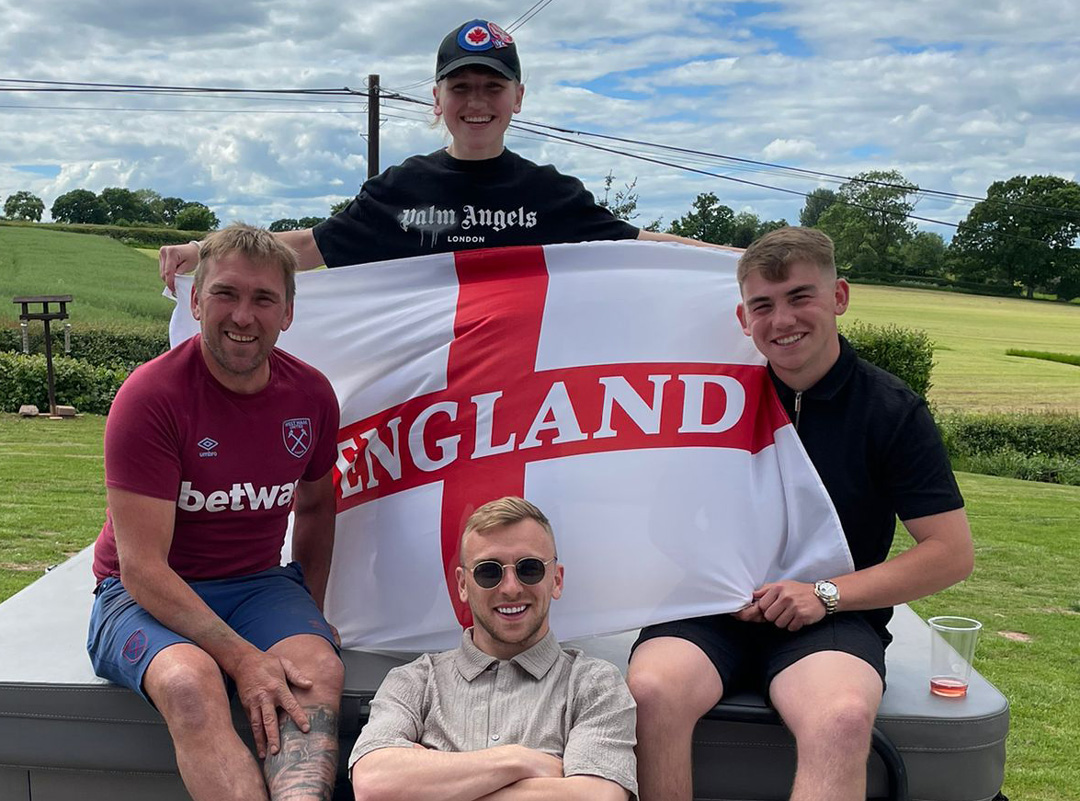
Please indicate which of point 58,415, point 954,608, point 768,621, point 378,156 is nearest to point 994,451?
point 954,608

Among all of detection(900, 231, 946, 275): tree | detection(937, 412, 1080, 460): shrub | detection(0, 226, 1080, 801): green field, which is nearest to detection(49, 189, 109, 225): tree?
detection(0, 226, 1080, 801): green field

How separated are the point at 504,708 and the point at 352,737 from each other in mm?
→ 574

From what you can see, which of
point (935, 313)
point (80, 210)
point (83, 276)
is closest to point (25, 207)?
point (80, 210)

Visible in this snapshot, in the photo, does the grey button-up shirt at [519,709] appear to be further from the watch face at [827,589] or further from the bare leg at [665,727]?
the watch face at [827,589]

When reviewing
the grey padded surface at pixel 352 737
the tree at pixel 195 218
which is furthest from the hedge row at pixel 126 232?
the grey padded surface at pixel 352 737

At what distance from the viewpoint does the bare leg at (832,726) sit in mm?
2307

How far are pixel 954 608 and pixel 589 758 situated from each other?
5.69 meters

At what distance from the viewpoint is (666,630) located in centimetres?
280

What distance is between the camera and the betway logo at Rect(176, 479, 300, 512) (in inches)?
105

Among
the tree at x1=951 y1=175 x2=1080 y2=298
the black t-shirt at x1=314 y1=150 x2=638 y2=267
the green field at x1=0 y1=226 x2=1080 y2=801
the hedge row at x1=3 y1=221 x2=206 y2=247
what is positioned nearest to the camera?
the black t-shirt at x1=314 y1=150 x2=638 y2=267

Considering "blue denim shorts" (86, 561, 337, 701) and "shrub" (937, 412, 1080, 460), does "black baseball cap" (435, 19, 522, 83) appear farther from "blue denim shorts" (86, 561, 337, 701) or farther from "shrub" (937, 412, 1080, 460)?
"shrub" (937, 412, 1080, 460)

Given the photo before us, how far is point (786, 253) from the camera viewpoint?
2746 millimetres

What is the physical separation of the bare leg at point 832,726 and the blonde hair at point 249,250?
165cm

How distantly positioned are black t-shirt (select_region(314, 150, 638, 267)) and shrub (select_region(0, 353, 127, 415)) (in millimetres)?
13826
